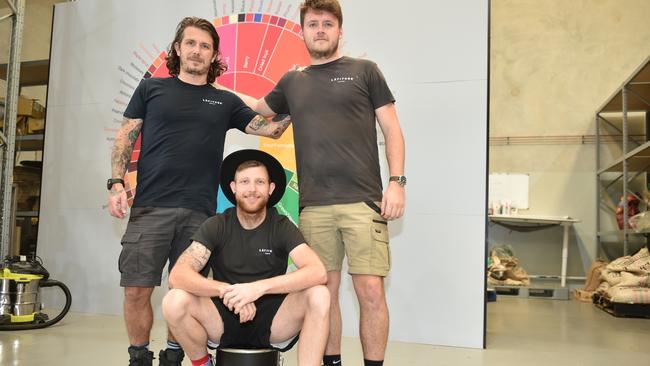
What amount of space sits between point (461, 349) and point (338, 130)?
6.10ft

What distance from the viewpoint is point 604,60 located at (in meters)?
7.69

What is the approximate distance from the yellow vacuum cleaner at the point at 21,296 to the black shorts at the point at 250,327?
95.5 inches

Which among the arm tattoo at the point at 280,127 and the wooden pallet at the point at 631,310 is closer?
the arm tattoo at the point at 280,127

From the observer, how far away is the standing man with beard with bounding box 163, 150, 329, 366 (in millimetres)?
1987

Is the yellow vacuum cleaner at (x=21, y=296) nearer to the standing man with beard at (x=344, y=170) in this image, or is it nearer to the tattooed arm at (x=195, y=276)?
the tattooed arm at (x=195, y=276)

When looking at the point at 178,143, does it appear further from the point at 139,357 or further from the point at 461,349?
the point at 461,349

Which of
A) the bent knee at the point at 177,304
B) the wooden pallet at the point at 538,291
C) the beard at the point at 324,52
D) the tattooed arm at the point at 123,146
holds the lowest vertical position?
the wooden pallet at the point at 538,291

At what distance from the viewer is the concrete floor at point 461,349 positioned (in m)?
3.10

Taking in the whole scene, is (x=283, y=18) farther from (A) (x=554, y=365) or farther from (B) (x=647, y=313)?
(B) (x=647, y=313)

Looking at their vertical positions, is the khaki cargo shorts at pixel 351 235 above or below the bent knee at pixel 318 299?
above

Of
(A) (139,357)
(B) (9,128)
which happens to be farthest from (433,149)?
(B) (9,128)

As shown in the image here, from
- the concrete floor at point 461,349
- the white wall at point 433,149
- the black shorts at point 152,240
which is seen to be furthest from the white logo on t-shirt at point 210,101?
the white wall at point 433,149

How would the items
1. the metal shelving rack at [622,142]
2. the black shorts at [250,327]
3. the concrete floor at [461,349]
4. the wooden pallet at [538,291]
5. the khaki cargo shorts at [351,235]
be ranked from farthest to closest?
the wooden pallet at [538,291]
the metal shelving rack at [622,142]
the concrete floor at [461,349]
the khaki cargo shorts at [351,235]
the black shorts at [250,327]

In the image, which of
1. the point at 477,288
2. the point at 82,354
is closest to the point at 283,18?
the point at 477,288
